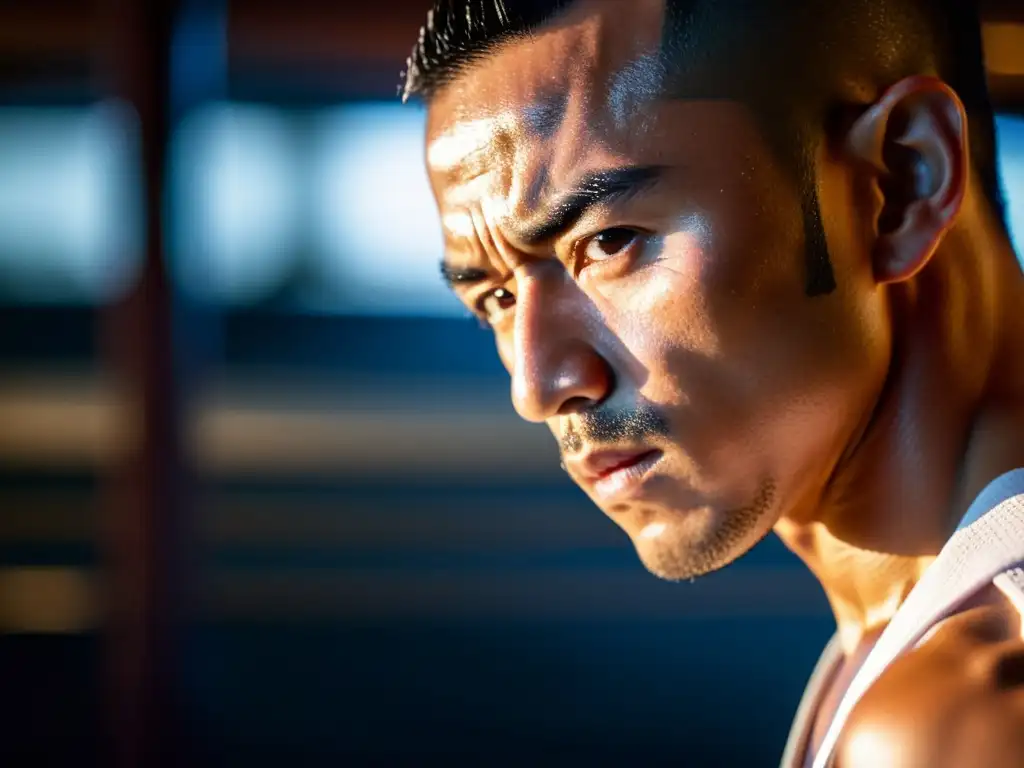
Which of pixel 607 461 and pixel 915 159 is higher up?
pixel 915 159

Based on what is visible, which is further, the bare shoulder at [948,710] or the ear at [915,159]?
the ear at [915,159]

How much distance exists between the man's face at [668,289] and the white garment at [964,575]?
0.34 ft

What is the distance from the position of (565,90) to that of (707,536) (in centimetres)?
29

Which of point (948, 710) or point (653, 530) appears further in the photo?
point (653, 530)

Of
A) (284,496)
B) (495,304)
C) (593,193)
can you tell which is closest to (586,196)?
(593,193)

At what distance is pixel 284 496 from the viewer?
5613 mm

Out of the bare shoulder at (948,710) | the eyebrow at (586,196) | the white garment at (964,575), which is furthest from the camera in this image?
the eyebrow at (586,196)


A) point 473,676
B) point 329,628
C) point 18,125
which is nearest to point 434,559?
point 329,628

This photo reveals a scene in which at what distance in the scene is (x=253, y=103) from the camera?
Result: 18.4 feet

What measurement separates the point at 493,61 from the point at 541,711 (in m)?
2.96

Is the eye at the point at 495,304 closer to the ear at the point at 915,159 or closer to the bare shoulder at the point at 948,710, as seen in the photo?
the ear at the point at 915,159

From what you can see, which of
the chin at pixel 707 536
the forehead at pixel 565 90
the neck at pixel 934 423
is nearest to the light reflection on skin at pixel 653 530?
the chin at pixel 707 536

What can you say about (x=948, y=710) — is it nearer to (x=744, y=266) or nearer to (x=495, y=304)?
(x=744, y=266)

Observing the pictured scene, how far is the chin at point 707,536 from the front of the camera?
2.25 feet
